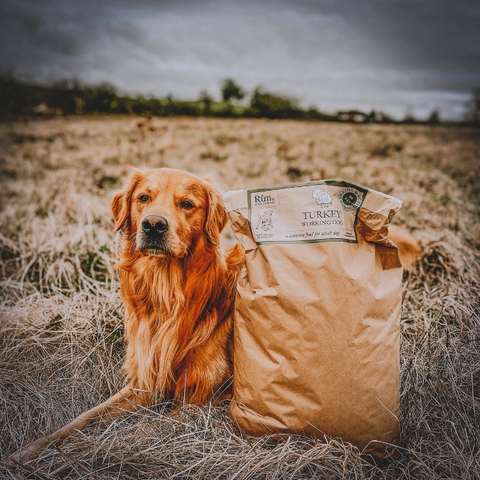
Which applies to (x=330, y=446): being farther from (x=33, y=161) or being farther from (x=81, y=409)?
(x=33, y=161)

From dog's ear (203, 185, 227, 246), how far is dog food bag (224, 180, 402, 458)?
16.8 inches

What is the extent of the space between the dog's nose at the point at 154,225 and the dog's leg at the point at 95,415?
31.9 inches

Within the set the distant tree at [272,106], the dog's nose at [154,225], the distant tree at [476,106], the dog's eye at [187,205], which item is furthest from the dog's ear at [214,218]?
the distant tree at [476,106]

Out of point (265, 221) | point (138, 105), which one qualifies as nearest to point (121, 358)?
point (265, 221)

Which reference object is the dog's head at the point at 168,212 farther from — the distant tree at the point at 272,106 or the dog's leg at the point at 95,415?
the distant tree at the point at 272,106

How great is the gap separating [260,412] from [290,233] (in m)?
0.77

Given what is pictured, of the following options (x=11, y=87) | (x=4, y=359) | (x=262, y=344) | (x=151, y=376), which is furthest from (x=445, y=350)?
(x=11, y=87)

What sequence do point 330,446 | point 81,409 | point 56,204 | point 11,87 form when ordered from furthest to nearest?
point 11,87, point 56,204, point 81,409, point 330,446

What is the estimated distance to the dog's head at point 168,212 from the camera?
160 cm

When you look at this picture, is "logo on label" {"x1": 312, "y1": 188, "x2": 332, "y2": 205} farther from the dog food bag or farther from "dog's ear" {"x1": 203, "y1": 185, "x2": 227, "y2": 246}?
"dog's ear" {"x1": 203, "y1": 185, "x2": 227, "y2": 246}

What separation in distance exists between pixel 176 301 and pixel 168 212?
479 millimetres

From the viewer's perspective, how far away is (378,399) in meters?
1.30

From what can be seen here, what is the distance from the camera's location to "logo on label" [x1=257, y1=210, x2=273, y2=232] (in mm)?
1396

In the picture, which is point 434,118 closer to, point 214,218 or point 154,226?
point 214,218
